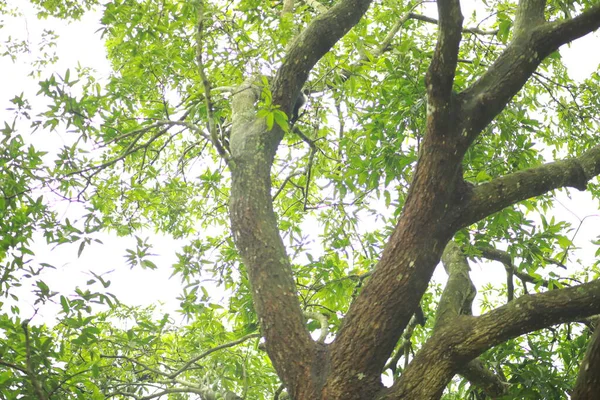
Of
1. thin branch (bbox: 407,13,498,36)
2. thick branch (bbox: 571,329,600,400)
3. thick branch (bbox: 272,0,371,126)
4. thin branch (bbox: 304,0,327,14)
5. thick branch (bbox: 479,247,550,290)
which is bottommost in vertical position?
thick branch (bbox: 571,329,600,400)

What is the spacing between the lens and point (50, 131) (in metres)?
3.13

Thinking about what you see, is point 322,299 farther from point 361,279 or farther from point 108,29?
point 108,29

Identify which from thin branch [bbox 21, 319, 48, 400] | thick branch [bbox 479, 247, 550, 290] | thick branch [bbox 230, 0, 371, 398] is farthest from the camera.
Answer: thick branch [bbox 479, 247, 550, 290]

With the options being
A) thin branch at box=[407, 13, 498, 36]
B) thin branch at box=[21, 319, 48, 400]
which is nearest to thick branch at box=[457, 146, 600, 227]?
thin branch at box=[21, 319, 48, 400]

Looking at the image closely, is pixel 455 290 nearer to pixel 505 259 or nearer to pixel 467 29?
pixel 505 259

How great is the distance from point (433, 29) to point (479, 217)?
11.3ft

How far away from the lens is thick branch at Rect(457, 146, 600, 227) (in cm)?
267

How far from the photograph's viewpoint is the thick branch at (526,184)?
267 cm

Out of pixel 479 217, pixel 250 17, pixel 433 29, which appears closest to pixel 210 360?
pixel 479 217

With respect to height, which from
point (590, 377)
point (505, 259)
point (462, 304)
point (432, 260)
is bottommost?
point (590, 377)

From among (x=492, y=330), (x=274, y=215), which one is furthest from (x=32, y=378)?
(x=492, y=330)

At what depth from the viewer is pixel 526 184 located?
2742 millimetres

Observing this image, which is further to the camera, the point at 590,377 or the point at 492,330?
the point at 492,330

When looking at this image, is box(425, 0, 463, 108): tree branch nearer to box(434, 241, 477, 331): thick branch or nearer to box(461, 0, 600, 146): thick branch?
box(461, 0, 600, 146): thick branch
